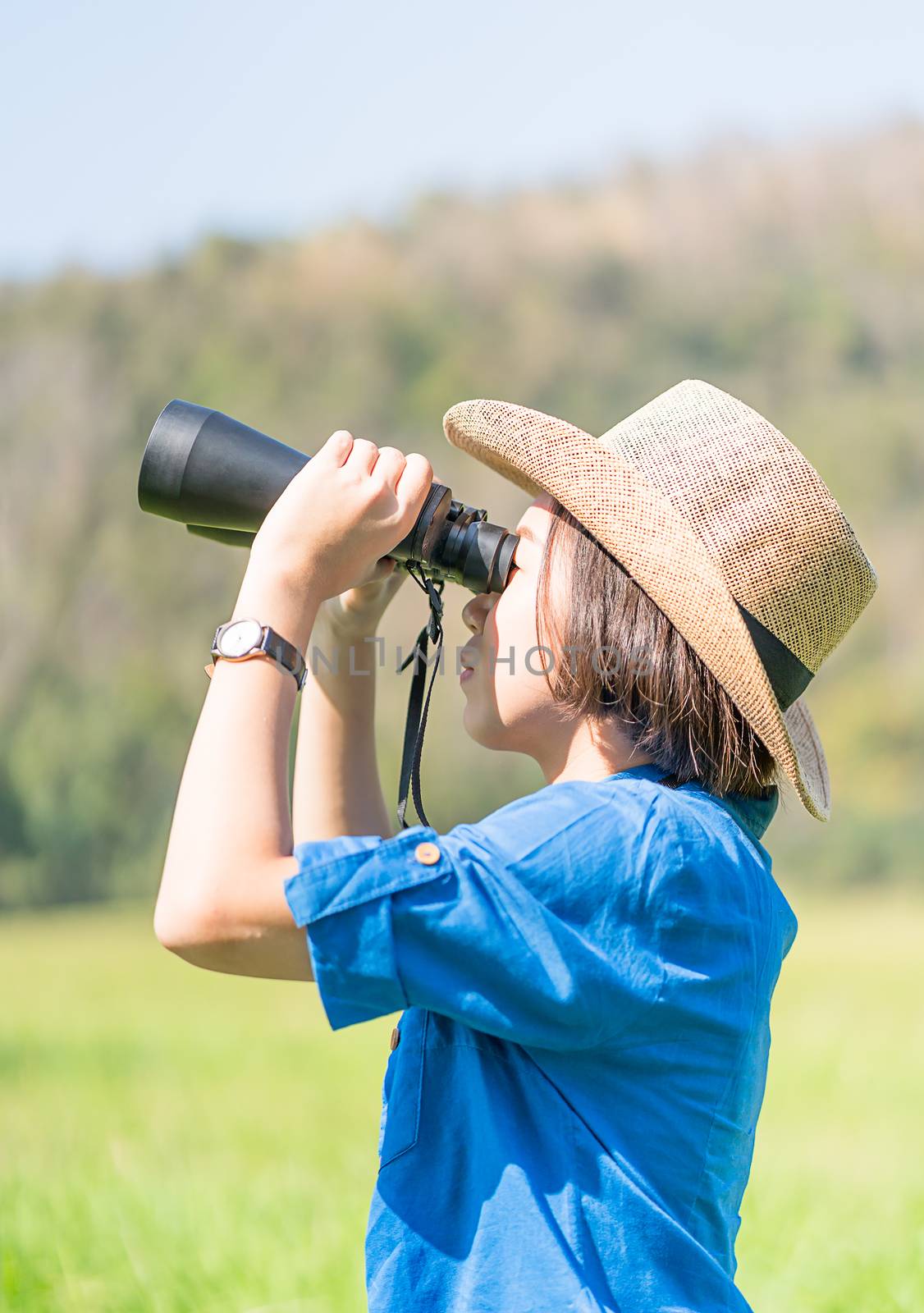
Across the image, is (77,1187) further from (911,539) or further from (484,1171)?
(911,539)

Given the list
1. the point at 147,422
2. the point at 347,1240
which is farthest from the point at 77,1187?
the point at 147,422

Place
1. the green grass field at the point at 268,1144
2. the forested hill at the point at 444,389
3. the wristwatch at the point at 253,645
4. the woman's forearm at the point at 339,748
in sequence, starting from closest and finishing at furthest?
1. the wristwatch at the point at 253,645
2. the woman's forearm at the point at 339,748
3. the green grass field at the point at 268,1144
4. the forested hill at the point at 444,389

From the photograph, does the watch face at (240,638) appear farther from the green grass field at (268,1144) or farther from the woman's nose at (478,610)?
the green grass field at (268,1144)

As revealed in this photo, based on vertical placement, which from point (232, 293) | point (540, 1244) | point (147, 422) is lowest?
point (540, 1244)

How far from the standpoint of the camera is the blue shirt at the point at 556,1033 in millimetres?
981

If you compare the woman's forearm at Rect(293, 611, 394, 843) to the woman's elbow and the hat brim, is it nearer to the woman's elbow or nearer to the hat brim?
the hat brim

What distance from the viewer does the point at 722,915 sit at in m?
1.12

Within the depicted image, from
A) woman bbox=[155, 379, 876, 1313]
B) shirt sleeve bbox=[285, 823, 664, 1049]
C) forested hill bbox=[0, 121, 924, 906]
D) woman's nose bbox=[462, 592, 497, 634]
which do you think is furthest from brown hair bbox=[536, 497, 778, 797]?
forested hill bbox=[0, 121, 924, 906]

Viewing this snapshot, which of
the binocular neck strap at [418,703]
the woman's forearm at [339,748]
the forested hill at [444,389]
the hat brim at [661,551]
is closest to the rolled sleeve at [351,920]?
the binocular neck strap at [418,703]

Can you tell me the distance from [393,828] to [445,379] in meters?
22.5

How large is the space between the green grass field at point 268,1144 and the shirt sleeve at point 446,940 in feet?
0.83

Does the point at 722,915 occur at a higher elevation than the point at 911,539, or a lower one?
lower

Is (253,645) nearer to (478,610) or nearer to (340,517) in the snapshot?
(340,517)

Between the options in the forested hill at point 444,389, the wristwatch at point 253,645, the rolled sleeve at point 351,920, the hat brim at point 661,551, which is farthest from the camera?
the forested hill at point 444,389
